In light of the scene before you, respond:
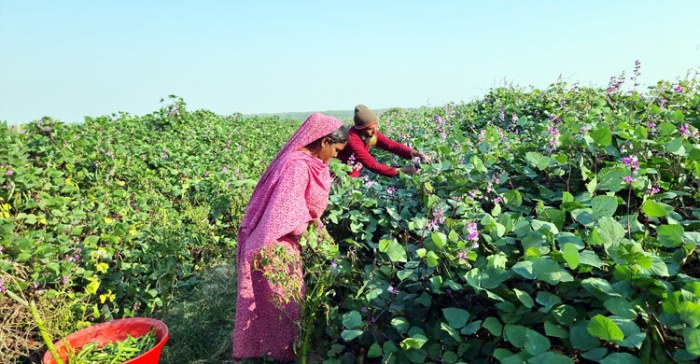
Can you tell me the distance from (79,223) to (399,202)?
3039 mm

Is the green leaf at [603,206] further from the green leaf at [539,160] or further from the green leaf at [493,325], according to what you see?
the green leaf at [493,325]

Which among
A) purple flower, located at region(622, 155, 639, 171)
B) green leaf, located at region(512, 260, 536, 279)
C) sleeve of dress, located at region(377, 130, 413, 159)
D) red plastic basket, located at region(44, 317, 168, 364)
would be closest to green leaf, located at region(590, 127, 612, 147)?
purple flower, located at region(622, 155, 639, 171)

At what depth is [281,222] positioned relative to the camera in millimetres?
2498

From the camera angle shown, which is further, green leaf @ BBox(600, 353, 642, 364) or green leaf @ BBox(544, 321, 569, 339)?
green leaf @ BBox(544, 321, 569, 339)

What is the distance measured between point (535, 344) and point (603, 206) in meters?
0.74

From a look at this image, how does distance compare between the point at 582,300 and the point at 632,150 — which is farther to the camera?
the point at 632,150

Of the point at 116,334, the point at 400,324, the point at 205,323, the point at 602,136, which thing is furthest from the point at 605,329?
the point at 205,323

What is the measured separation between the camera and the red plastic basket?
2508 mm

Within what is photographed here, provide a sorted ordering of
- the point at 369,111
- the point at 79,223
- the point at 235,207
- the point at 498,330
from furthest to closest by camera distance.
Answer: the point at 235,207 < the point at 369,111 < the point at 79,223 < the point at 498,330

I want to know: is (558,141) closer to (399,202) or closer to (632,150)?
(632,150)

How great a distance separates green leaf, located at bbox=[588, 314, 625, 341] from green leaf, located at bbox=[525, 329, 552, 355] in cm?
20

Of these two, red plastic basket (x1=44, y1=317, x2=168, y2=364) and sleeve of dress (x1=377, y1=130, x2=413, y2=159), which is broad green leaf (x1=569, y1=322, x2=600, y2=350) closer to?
red plastic basket (x1=44, y1=317, x2=168, y2=364)

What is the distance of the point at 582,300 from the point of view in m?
1.69

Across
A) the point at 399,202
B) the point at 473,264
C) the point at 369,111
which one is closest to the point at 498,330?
the point at 473,264
